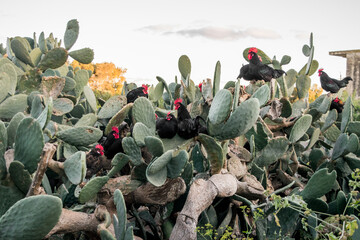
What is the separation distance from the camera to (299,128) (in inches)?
88.0

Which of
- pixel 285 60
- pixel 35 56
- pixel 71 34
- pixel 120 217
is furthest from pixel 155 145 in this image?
pixel 285 60

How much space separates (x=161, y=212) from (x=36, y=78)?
1.32 meters

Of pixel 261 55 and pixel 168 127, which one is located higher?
pixel 261 55

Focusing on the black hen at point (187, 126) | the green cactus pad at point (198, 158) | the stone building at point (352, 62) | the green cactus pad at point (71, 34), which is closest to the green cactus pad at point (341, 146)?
the green cactus pad at point (198, 158)

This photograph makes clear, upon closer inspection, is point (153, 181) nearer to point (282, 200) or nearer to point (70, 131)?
point (70, 131)

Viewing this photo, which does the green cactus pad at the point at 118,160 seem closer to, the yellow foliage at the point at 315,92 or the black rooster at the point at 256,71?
the black rooster at the point at 256,71

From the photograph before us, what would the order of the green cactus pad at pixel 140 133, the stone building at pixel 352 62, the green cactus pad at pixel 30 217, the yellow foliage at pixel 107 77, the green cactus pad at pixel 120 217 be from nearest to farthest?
the green cactus pad at pixel 30 217 → the green cactus pad at pixel 120 217 → the green cactus pad at pixel 140 133 → the yellow foliage at pixel 107 77 → the stone building at pixel 352 62

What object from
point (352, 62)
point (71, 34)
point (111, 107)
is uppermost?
point (71, 34)

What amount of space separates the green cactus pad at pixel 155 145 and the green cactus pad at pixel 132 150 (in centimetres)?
8

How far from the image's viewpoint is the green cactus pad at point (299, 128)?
221cm

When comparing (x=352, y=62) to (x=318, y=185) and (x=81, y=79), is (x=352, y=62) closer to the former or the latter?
(x=81, y=79)

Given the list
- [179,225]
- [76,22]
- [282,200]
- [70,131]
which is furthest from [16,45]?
[282,200]

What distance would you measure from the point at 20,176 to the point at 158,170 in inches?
19.5

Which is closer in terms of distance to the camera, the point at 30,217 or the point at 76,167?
the point at 30,217
